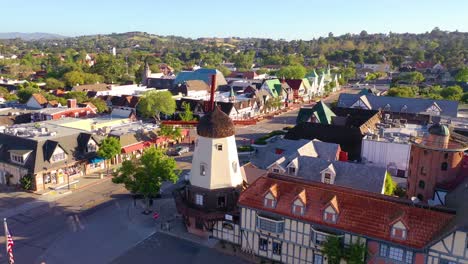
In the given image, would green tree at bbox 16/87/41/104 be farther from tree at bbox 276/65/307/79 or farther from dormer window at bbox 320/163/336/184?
tree at bbox 276/65/307/79

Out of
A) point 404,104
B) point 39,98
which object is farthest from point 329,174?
point 39,98

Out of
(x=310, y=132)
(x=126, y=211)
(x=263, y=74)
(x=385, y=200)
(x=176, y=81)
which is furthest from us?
(x=263, y=74)

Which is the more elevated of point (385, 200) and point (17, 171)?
point (385, 200)

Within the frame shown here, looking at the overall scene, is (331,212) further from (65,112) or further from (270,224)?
(65,112)

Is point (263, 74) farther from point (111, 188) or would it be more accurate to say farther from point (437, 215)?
point (437, 215)

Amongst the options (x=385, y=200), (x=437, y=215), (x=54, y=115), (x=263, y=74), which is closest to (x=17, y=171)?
(x=54, y=115)
